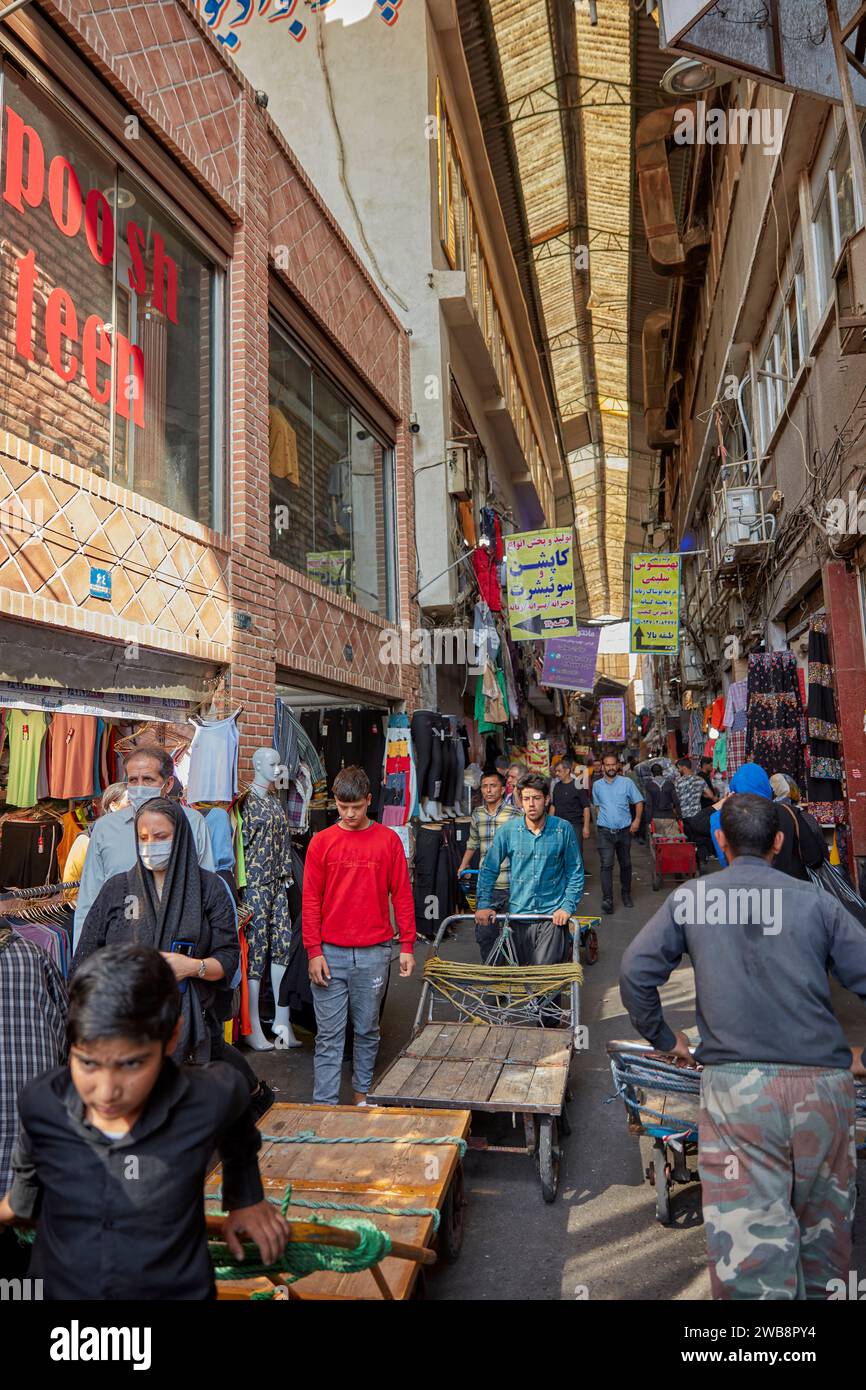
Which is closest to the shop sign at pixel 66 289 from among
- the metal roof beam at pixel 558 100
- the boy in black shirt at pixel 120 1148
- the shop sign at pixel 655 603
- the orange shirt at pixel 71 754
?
the orange shirt at pixel 71 754

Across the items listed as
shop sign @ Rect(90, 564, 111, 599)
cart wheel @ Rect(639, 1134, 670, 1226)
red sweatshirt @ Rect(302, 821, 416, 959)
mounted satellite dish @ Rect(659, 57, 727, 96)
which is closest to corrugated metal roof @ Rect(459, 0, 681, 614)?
mounted satellite dish @ Rect(659, 57, 727, 96)

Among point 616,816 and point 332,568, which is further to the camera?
point 616,816

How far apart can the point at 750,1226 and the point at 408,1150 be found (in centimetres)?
162

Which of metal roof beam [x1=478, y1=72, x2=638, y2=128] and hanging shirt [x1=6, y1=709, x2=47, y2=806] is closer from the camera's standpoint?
hanging shirt [x1=6, y1=709, x2=47, y2=806]

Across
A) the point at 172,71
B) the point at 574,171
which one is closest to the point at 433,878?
the point at 172,71

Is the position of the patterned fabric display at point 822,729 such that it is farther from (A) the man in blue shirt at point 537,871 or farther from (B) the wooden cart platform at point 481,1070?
(B) the wooden cart platform at point 481,1070

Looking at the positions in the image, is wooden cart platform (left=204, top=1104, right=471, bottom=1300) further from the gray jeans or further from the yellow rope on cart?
the yellow rope on cart

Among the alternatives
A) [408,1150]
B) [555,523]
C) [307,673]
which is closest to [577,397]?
[555,523]

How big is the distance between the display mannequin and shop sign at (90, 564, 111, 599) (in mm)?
1920

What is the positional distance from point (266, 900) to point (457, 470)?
27.9 ft

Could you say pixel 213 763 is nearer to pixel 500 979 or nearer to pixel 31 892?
pixel 31 892

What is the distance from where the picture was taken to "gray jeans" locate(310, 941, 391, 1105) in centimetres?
522

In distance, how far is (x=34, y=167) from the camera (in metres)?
5.59

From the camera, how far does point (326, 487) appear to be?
35.0ft
